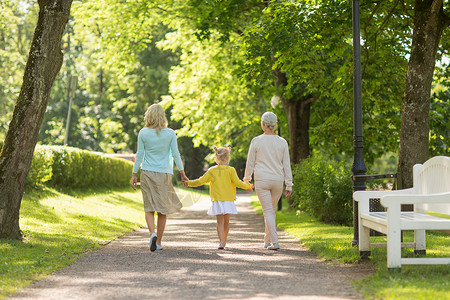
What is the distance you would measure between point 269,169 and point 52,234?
415cm

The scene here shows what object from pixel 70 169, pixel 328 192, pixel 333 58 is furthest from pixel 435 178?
pixel 70 169

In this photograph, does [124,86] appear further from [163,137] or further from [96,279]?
[96,279]

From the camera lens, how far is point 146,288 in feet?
20.4

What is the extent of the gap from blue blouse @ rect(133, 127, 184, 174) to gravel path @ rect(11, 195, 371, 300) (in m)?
1.27

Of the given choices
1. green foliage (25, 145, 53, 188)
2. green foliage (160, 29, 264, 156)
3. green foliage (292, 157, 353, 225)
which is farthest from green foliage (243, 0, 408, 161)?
green foliage (25, 145, 53, 188)

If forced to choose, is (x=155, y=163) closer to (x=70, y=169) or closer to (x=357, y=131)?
(x=357, y=131)

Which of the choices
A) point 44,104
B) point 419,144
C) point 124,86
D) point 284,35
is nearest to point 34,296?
point 44,104

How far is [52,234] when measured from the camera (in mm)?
11148

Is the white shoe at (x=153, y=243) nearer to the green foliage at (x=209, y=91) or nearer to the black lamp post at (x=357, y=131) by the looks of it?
the black lamp post at (x=357, y=131)

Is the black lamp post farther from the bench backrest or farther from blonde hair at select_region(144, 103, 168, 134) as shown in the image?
blonde hair at select_region(144, 103, 168, 134)

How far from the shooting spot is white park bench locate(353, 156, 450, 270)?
6738 mm

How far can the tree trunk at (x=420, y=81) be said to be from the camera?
480 inches

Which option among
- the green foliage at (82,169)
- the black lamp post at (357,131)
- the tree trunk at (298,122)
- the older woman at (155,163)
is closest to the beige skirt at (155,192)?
the older woman at (155,163)

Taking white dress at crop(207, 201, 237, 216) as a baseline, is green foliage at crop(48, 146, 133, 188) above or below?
above
